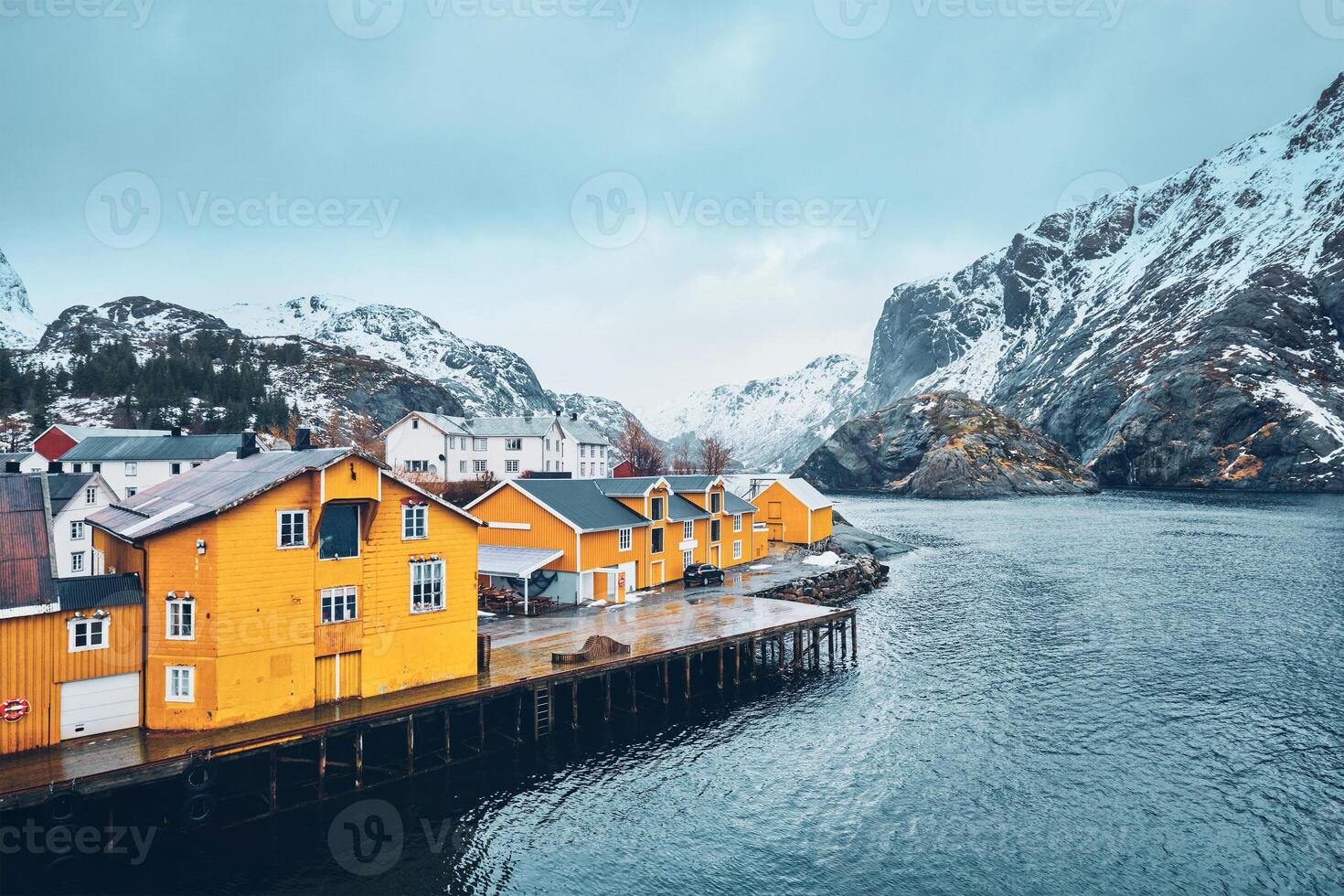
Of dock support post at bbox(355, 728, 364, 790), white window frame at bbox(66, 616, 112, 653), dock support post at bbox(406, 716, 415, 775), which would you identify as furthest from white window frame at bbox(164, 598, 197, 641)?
dock support post at bbox(406, 716, 415, 775)

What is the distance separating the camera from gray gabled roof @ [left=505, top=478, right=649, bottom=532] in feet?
174

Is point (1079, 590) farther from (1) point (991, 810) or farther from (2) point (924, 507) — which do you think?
(2) point (924, 507)

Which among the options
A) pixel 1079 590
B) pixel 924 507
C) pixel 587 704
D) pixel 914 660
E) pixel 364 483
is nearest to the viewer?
pixel 364 483

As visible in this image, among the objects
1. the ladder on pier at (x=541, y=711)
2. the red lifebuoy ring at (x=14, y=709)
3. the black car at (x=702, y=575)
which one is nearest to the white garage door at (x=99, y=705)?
the red lifebuoy ring at (x=14, y=709)

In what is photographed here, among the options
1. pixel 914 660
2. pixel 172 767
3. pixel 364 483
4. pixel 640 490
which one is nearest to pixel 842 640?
pixel 914 660

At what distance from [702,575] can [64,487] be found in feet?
173

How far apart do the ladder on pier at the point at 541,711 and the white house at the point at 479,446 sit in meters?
65.9

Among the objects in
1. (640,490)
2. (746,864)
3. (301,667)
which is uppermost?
(640,490)

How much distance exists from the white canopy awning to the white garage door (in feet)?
76.9

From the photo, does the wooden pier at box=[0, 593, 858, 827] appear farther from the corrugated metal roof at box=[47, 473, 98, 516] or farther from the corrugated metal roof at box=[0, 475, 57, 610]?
the corrugated metal roof at box=[47, 473, 98, 516]

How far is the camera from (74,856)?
79.9ft

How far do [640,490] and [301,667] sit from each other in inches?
1229

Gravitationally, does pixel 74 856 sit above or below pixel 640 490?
below

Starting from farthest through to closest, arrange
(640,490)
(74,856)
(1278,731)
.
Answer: (640,490), (1278,731), (74,856)
